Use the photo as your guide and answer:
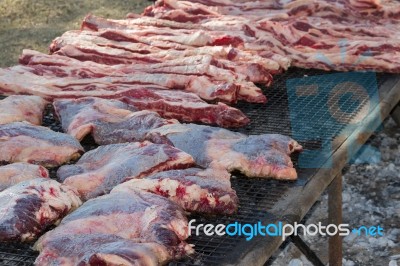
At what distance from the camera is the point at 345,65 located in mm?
5645

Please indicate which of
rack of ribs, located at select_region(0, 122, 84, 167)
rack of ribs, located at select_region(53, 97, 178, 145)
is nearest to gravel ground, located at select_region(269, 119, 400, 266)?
rack of ribs, located at select_region(53, 97, 178, 145)

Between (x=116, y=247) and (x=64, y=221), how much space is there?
1.45 ft

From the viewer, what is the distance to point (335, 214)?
4.77 m

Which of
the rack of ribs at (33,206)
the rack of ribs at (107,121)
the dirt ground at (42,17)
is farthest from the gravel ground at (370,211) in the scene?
the dirt ground at (42,17)

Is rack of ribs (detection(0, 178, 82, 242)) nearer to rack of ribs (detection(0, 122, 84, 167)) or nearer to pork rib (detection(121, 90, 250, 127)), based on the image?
rack of ribs (detection(0, 122, 84, 167))

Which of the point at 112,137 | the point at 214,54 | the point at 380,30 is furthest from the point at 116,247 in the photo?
the point at 380,30

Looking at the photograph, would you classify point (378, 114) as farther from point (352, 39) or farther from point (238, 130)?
point (352, 39)

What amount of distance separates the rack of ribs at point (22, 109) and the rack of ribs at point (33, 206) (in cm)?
104

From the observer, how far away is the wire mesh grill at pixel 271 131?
128 inches

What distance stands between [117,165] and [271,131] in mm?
1164

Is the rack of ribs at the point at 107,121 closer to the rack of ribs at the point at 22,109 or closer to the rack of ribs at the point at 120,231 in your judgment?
the rack of ribs at the point at 22,109

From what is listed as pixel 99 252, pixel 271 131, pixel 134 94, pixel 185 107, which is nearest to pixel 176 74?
pixel 134 94

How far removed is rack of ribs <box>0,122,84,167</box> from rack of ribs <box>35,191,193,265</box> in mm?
680

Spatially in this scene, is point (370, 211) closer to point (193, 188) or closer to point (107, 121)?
point (107, 121)
